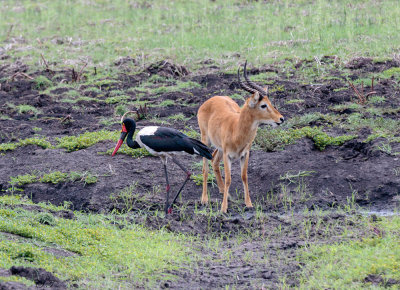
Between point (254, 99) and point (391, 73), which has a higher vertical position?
point (254, 99)

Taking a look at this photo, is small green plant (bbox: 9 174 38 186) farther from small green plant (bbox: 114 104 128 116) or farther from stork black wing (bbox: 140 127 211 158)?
small green plant (bbox: 114 104 128 116)

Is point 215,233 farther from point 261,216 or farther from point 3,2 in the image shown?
point 3,2

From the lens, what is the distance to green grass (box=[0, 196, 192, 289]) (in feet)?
19.1

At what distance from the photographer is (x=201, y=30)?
54.7 feet

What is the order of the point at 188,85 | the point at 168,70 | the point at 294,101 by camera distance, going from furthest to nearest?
the point at 168,70
the point at 188,85
the point at 294,101

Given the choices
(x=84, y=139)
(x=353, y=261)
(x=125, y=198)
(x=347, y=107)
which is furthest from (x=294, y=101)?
(x=353, y=261)

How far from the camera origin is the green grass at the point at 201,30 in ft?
47.3

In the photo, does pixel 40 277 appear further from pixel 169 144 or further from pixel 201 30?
pixel 201 30

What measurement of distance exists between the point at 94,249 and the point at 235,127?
107 inches

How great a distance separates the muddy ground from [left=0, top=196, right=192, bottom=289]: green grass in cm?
28

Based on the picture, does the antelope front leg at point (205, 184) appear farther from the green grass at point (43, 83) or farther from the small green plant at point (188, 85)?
the green grass at point (43, 83)

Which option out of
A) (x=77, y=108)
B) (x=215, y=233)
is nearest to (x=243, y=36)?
(x=77, y=108)

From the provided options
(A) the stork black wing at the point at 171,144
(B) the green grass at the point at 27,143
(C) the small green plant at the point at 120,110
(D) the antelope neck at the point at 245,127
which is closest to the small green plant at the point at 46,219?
(A) the stork black wing at the point at 171,144

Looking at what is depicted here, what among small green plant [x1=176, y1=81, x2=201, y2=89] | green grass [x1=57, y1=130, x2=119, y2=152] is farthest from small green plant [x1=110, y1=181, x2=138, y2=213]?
small green plant [x1=176, y1=81, x2=201, y2=89]
